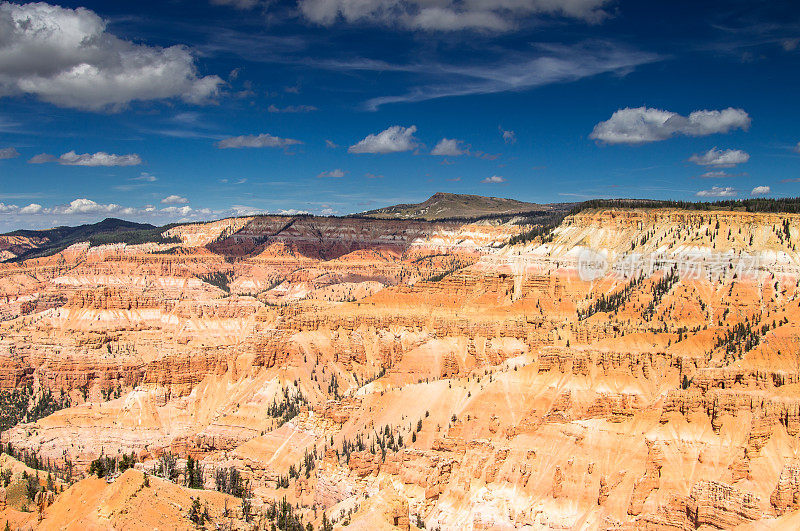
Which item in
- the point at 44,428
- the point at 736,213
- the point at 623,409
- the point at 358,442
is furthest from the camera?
the point at 736,213

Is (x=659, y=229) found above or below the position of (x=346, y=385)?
above

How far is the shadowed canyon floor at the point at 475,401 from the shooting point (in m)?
63.0

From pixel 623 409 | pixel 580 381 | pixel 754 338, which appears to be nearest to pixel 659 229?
pixel 754 338

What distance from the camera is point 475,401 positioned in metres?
90.6

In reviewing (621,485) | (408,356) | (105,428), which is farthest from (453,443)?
(105,428)

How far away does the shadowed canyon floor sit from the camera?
63000 millimetres

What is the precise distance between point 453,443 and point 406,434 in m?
13.4

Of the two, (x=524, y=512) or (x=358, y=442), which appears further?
(x=358, y=442)

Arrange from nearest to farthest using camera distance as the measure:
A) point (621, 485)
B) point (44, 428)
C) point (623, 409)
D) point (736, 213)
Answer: point (621, 485), point (623, 409), point (44, 428), point (736, 213)

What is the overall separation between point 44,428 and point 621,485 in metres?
88.2

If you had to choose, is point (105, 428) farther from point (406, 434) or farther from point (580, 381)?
point (580, 381)

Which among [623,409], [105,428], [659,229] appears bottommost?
[105,428]

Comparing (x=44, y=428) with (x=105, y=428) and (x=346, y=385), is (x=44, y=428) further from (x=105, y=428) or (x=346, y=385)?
(x=346, y=385)

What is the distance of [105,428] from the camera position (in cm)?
12044
